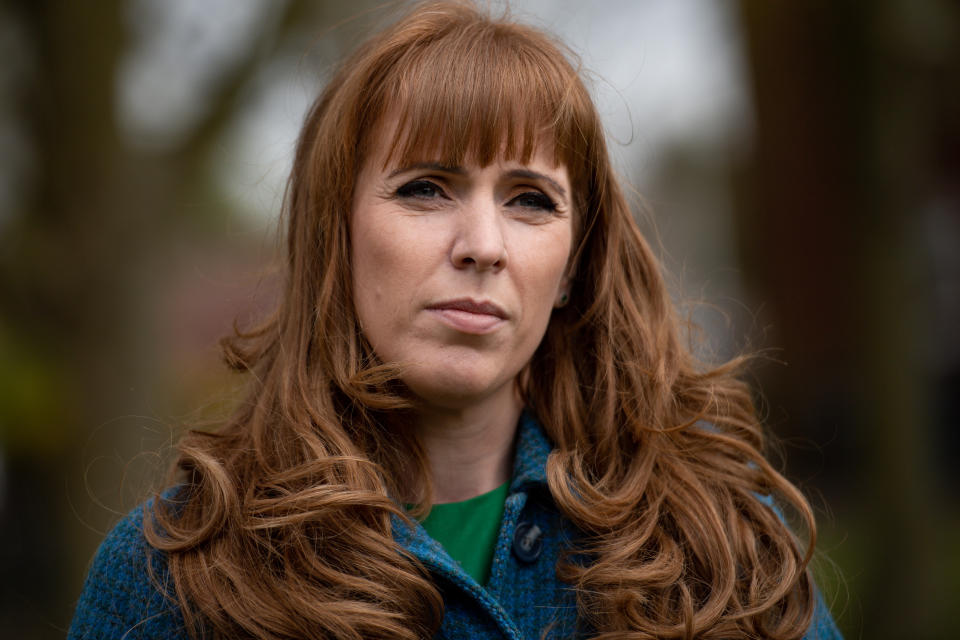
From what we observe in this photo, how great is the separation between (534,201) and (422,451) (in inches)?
27.6

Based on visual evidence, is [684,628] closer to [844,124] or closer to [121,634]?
[121,634]

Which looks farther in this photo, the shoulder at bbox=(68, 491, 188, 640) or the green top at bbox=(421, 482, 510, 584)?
the green top at bbox=(421, 482, 510, 584)

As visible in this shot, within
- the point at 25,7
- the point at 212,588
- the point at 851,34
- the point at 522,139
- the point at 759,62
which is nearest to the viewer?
the point at 212,588

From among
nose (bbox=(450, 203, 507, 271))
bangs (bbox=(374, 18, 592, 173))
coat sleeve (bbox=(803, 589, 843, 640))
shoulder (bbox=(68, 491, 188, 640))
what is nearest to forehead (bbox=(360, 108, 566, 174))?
bangs (bbox=(374, 18, 592, 173))

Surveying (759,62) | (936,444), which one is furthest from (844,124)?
(759,62)

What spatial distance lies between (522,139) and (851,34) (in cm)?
392

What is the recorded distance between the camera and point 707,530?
7.57 ft

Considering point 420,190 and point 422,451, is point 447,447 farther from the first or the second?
point 420,190

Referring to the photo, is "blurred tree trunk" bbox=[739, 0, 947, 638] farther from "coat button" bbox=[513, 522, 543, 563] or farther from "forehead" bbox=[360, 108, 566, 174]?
"forehead" bbox=[360, 108, 566, 174]

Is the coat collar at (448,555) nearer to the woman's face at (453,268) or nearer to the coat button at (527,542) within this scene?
the coat button at (527,542)

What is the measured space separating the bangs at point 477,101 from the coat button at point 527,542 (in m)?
0.91

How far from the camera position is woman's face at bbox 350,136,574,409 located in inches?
86.8

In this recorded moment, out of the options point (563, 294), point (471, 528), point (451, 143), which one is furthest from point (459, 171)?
point (471, 528)

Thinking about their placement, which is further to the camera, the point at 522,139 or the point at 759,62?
the point at 759,62
